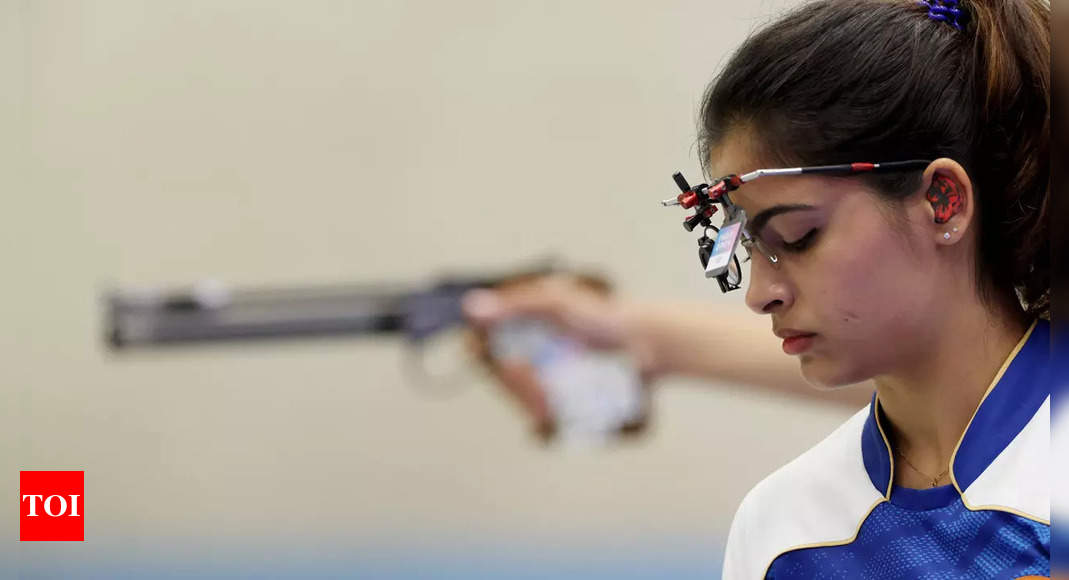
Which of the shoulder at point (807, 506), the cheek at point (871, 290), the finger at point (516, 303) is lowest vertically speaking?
the shoulder at point (807, 506)

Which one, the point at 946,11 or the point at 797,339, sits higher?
the point at 946,11

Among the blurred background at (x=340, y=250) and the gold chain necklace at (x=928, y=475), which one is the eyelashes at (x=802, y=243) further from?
the blurred background at (x=340, y=250)

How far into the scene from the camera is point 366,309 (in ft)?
6.46

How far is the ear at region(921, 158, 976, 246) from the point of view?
2.50 feet

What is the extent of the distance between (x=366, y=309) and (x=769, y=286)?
4.20 feet

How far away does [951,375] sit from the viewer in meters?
0.79

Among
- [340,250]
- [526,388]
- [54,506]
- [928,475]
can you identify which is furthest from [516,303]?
[928,475]

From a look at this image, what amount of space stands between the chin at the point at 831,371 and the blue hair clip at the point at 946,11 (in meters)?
0.26

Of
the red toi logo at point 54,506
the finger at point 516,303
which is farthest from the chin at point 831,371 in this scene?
the red toi logo at point 54,506

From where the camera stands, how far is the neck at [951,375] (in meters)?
0.79

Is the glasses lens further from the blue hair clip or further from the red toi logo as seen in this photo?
the red toi logo

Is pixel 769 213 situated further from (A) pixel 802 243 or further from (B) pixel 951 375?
(B) pixel 951 375

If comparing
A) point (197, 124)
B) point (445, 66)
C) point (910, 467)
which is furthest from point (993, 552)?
point (197, 124)

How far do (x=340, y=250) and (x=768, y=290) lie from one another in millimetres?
1396
